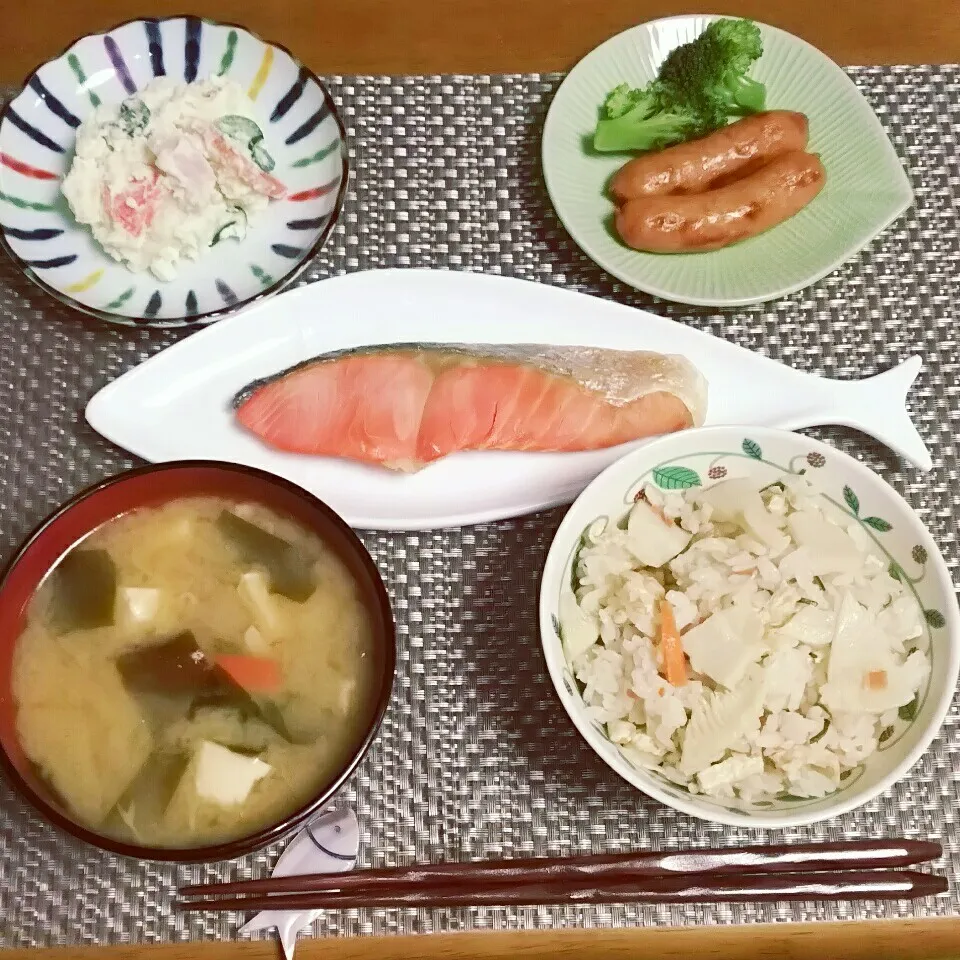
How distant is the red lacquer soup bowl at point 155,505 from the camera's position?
115 cm

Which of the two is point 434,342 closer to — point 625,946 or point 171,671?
point 171,671

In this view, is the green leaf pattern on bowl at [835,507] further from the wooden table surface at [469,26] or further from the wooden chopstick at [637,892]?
the wooden table surface at [469,26]

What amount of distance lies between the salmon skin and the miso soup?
26 centimetres

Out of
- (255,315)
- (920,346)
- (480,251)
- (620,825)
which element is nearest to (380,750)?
(620,825)

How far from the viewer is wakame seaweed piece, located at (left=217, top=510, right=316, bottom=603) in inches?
51.8

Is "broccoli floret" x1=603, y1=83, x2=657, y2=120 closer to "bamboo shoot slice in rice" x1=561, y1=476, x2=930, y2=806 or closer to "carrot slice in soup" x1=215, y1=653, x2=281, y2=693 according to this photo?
"bamboo shoot slice in rice" x1=561, y1=476, x2=930, y2=806

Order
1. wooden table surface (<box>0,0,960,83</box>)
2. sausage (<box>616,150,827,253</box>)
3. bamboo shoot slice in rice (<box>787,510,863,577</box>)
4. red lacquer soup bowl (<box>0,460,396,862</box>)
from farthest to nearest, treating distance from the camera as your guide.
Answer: wooden table surface (<box>0,0,960,83</box>)
sausage (<box>616,150,827,253</box>)
bamboo shoot slice in rice (<box>787,510,863,577</box>)
red lacquer soup bowl (<box>0,460,396,862</box>)

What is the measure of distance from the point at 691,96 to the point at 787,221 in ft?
1.03

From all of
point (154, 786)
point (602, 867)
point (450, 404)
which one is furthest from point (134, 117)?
point (602, 867)

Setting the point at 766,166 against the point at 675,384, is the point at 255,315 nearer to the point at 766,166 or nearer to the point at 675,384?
the point at 675,384

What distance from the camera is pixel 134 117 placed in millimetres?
1675

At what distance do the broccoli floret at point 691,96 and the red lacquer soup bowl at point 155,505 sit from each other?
98 cm

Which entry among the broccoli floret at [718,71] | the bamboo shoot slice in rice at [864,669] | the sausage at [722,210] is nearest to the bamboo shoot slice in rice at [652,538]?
the bamboo shoot slice in rice at [864,669]

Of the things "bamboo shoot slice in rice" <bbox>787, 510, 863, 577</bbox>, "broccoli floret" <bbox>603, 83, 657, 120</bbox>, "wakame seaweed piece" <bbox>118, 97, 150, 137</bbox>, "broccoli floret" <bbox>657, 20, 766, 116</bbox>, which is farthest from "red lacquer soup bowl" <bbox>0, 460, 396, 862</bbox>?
"broccoli floret" <bbox>657, 20, 766, 116</bbox>
